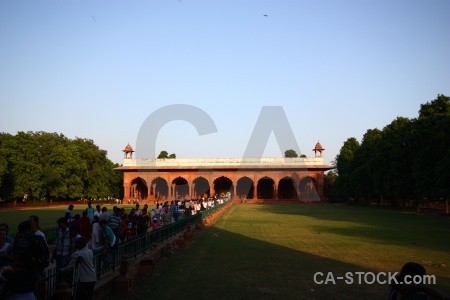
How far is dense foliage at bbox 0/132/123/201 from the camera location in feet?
135

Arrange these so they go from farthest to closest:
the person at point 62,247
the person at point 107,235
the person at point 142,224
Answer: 1. the person at point 142,224
2. the person at point 107,235
3. the person at point 62,247

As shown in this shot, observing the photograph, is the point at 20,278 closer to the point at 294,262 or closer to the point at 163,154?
the point at 294,262

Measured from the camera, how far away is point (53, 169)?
46562 millimetres

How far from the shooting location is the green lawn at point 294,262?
24.7 feet

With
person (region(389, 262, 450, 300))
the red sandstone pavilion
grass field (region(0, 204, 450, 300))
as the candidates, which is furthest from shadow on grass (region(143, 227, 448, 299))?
the red sandstone pavilion

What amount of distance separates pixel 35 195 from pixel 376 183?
3386cm

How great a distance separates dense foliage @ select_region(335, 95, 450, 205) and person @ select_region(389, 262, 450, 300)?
2265cm

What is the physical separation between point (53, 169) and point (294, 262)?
4201 centimetres

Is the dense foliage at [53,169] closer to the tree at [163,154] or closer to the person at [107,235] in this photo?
the tree at [163,154]

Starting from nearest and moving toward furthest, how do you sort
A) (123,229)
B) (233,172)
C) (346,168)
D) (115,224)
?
1. (115,224)
2. (123,229)
3. (346,168)
4. (233,172)

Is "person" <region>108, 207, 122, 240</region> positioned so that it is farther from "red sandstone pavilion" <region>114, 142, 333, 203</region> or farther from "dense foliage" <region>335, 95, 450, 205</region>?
"red sandstone pavilion" <region>114, 142, 333, 203</region>

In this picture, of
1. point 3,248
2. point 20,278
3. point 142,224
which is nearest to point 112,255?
point 3,248

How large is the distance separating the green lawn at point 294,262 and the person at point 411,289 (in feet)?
12.8

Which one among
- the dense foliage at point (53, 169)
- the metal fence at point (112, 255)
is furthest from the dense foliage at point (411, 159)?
the dense foliage at point (53, 169)
